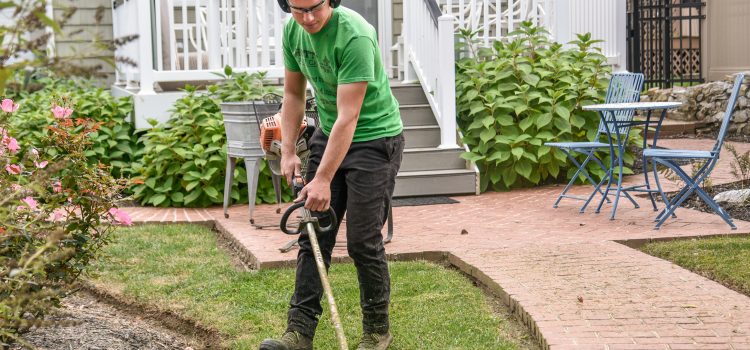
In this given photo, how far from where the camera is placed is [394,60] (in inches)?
520

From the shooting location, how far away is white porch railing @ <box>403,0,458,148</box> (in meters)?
9.85

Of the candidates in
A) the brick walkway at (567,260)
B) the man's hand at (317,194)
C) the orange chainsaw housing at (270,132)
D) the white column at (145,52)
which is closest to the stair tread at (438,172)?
the brick walkway at (567,260)

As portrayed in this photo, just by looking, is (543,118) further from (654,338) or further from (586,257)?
(654,338)

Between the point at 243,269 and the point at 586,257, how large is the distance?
6.99 ft

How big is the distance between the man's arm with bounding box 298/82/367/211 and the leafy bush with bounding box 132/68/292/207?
15.8 feet

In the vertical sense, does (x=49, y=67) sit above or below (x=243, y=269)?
above

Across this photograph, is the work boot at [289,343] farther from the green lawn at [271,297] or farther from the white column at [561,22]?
the white column at [561,22]

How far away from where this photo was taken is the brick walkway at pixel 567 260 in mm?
4586

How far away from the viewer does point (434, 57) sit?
34.0 ft

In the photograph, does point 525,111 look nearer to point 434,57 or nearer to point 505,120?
point 505,120

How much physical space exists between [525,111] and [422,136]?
1.03 m

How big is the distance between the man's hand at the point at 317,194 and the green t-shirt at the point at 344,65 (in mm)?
313

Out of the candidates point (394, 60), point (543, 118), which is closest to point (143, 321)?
point (543, 118)

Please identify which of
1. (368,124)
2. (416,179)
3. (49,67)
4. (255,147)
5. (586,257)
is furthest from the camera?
(416,179)
